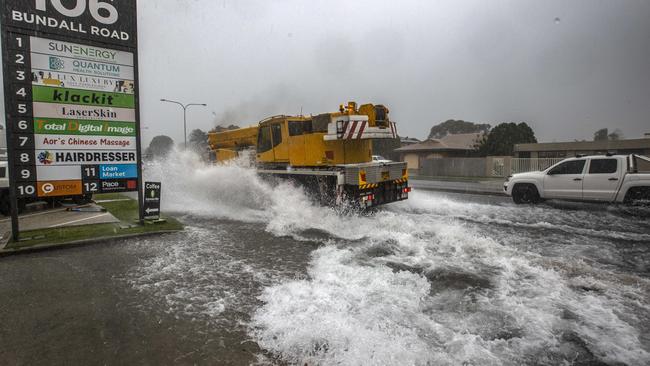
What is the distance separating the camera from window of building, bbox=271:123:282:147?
1173 centimetres

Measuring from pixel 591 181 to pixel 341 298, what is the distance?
10.5 meters

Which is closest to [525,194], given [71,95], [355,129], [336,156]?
[355,129]

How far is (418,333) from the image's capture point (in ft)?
12.2

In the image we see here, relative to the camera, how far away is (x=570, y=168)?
39.3ft

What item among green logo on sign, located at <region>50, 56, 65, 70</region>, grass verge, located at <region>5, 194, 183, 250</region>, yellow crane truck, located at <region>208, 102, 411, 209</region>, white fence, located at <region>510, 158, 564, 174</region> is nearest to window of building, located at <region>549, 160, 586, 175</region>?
yellow crane truck, located at <region>208, 102, 411, 209</region>

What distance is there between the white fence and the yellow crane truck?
1917 centimetres

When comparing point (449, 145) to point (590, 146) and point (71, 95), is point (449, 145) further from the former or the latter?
point (71, 95)

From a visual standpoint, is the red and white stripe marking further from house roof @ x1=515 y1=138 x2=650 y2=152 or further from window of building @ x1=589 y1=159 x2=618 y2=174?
house roof @ x1=515 y1=138 x2=650 y2=152

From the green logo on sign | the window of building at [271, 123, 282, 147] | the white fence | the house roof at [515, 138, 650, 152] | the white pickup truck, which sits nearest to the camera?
the green logo on sign

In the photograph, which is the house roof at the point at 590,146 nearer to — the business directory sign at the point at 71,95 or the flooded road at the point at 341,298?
the flooded road at the point at 341,298

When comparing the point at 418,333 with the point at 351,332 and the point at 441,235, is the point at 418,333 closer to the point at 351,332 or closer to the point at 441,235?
the point at 351,332

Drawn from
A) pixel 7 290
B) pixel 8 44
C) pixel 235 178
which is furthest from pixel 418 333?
pixel 235 178

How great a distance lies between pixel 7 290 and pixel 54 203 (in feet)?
32.8

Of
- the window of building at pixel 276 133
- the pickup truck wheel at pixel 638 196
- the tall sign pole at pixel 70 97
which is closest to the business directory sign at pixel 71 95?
the tall sign pole at pixel 70 97
